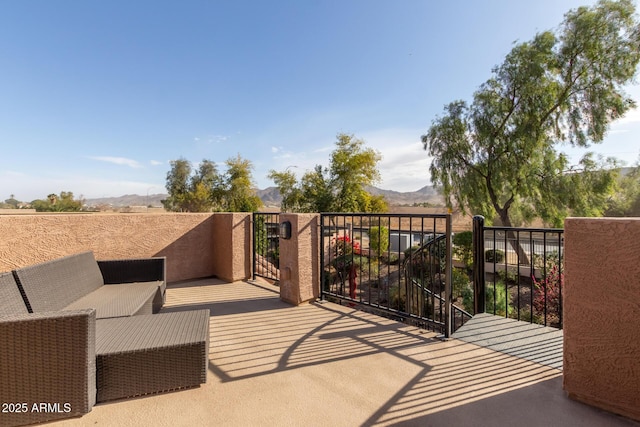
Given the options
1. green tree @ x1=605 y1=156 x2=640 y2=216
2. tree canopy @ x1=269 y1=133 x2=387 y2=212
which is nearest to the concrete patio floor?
green tree @ x1=605 y1=156 x2=640 y2=216

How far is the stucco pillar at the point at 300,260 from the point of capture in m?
3.58

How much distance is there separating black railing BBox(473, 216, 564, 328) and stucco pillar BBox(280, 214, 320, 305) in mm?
1837

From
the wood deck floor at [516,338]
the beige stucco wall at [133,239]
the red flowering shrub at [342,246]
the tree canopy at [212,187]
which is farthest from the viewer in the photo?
the tree canopy at [212,187]

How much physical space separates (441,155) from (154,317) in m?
14.2

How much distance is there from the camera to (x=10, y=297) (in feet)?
6.13

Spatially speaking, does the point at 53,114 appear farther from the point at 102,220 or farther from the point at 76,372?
the point at 76,372

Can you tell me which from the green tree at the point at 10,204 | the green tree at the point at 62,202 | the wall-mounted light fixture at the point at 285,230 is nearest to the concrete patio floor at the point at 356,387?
the wall-mounted light fixture at the point at 285,230

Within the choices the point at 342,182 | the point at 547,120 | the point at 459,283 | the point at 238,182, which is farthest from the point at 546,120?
the point at 238,182

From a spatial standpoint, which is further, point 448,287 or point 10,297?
point 448,287

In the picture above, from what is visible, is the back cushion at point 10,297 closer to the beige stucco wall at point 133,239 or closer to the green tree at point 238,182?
the beige stucco wall at point 133,239

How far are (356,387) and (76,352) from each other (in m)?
1.59

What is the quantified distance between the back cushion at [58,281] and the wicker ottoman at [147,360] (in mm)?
570

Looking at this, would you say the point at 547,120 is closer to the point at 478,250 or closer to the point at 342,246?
the point at 342,246

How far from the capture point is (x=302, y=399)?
1.74m
